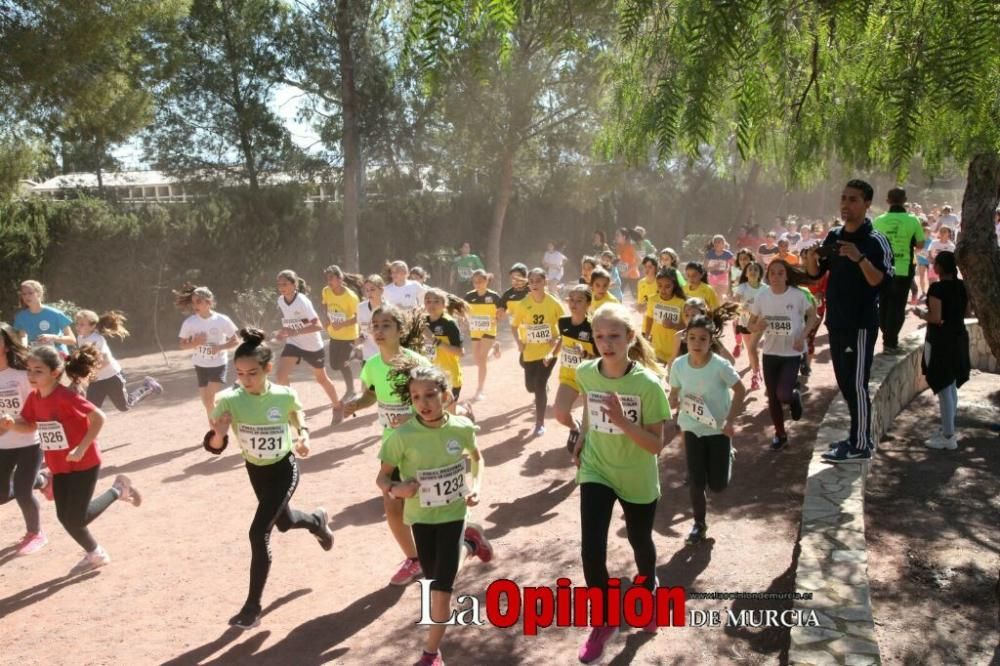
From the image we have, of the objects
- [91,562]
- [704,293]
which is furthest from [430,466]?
[704,293]

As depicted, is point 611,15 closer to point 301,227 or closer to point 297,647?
point 297,647

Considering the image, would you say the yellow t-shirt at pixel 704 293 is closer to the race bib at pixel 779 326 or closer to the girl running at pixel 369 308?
the race bib at pixel 779 326

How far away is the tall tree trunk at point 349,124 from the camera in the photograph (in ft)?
55.8

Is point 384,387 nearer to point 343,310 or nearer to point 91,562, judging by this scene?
point 91,562

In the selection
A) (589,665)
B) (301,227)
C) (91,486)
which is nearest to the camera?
(589,665)

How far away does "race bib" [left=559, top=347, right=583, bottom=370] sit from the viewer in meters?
8.26

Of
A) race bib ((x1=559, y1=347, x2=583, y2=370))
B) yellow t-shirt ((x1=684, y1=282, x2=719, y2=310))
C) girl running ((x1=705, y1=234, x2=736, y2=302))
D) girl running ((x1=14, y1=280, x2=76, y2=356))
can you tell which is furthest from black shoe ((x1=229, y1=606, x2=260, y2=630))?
girl running ((x1=705, y1=234, x2=736, y2=302))

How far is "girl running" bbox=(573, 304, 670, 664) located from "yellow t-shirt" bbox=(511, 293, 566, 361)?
4.30 m

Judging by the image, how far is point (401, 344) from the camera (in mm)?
6430

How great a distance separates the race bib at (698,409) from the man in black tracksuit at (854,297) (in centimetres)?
128

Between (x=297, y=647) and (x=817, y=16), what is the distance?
14.9ft

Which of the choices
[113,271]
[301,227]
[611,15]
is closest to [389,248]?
[301,227]

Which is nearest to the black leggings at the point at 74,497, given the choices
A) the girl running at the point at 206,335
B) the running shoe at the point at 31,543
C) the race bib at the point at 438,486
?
the running shoe at the point at 31,543

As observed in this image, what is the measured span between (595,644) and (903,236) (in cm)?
687
